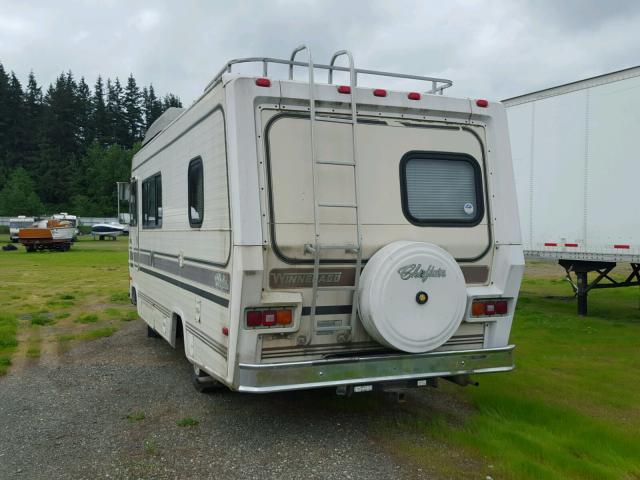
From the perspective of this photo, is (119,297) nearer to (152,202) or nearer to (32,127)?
(152,202)

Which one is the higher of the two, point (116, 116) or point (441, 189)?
point (116, 116)

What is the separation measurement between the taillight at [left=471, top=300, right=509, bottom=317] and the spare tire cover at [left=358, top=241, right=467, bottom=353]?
311 millimetres

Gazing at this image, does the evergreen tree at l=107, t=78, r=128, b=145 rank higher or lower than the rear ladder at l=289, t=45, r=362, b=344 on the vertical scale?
higher

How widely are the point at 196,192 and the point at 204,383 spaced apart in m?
1.73

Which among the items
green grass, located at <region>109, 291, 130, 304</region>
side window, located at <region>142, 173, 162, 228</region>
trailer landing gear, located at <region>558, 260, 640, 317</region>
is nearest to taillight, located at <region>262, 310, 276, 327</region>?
side window, located at <region>142, 173, 162, 228</region>

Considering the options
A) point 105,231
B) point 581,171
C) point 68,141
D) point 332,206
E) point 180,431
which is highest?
point 68,141

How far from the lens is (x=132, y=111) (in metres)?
90.4

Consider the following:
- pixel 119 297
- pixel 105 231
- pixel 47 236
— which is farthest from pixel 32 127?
pixel 119 297

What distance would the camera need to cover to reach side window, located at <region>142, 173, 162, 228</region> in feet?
22.4

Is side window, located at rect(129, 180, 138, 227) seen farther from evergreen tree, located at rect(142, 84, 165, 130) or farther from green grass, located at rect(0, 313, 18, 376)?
evergreen tree, located at rect(142, 84, 165, 130)

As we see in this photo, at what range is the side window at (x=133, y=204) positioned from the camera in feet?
27.3

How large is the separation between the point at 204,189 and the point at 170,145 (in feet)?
4.61

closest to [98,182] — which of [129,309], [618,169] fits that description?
[129,309]

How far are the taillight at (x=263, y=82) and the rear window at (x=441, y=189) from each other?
123cm
